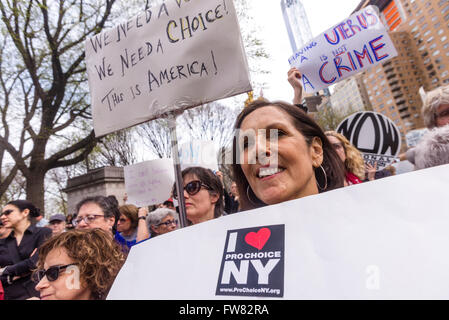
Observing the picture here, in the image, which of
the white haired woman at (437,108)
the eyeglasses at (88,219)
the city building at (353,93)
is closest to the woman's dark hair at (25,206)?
the eyeglasses at (88,219)

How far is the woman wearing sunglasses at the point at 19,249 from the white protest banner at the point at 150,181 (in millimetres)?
1259

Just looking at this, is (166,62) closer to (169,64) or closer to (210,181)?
(169,64)

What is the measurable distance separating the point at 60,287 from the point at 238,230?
0.98 meters

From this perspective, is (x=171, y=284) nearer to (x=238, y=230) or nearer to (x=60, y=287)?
(x=238, y=230)

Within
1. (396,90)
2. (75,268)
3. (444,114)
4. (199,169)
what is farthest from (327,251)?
(396,90)

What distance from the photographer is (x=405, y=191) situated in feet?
1.99

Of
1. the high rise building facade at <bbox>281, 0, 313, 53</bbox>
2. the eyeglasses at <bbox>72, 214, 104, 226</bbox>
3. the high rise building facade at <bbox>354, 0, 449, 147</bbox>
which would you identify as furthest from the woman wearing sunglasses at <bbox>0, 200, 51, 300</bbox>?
the high rise building facade at <bbox>281, 0, 313, 53</bbox>

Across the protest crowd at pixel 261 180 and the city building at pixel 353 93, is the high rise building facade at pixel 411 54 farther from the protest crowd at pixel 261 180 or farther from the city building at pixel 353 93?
the protest crowd at pixel 261 180

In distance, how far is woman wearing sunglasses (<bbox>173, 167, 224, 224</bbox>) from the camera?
227 cm

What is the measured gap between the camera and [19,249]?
3096 mm

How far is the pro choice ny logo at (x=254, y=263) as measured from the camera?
2.03 feet
